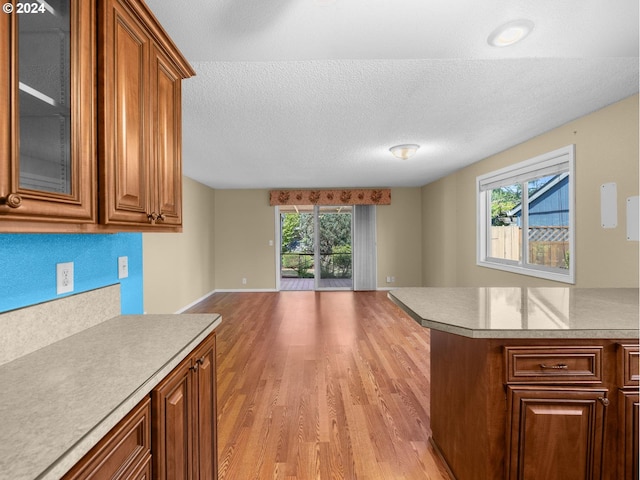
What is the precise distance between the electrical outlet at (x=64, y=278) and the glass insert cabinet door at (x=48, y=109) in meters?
0.45

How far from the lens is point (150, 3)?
1403 mm

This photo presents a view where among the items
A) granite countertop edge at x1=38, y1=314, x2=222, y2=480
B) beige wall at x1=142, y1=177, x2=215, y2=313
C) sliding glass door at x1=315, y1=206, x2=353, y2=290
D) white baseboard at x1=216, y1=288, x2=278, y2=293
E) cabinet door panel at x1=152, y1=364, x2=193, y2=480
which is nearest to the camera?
granite countertop edge at x1=38, y1=314, x2=222, y2=480

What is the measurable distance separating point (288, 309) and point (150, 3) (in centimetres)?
474

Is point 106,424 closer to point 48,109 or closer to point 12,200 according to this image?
point 12,200

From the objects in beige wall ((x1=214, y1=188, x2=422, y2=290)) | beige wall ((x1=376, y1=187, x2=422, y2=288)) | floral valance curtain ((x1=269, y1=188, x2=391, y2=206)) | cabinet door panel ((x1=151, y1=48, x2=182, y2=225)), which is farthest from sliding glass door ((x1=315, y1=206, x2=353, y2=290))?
cabinet door panel ((x1=151, y1=48, x2=182, y2=225))

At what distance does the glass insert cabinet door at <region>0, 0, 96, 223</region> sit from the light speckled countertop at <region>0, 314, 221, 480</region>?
0.47 metres

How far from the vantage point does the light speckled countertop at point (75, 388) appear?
632 mm

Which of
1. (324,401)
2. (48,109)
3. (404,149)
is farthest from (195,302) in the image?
(48,109)

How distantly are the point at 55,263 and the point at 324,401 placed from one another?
1.95 meters

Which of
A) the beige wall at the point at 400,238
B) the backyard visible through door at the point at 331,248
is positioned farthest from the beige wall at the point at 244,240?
the beige wall at the point at 400,238

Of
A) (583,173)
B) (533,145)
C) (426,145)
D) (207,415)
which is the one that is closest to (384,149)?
(426,145)

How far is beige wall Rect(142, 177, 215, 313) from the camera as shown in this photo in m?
4.38

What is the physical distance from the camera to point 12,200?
77 cm

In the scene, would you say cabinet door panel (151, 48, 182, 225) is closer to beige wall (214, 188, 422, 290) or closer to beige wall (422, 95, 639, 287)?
beige wall (422, 95, 639, 287)
